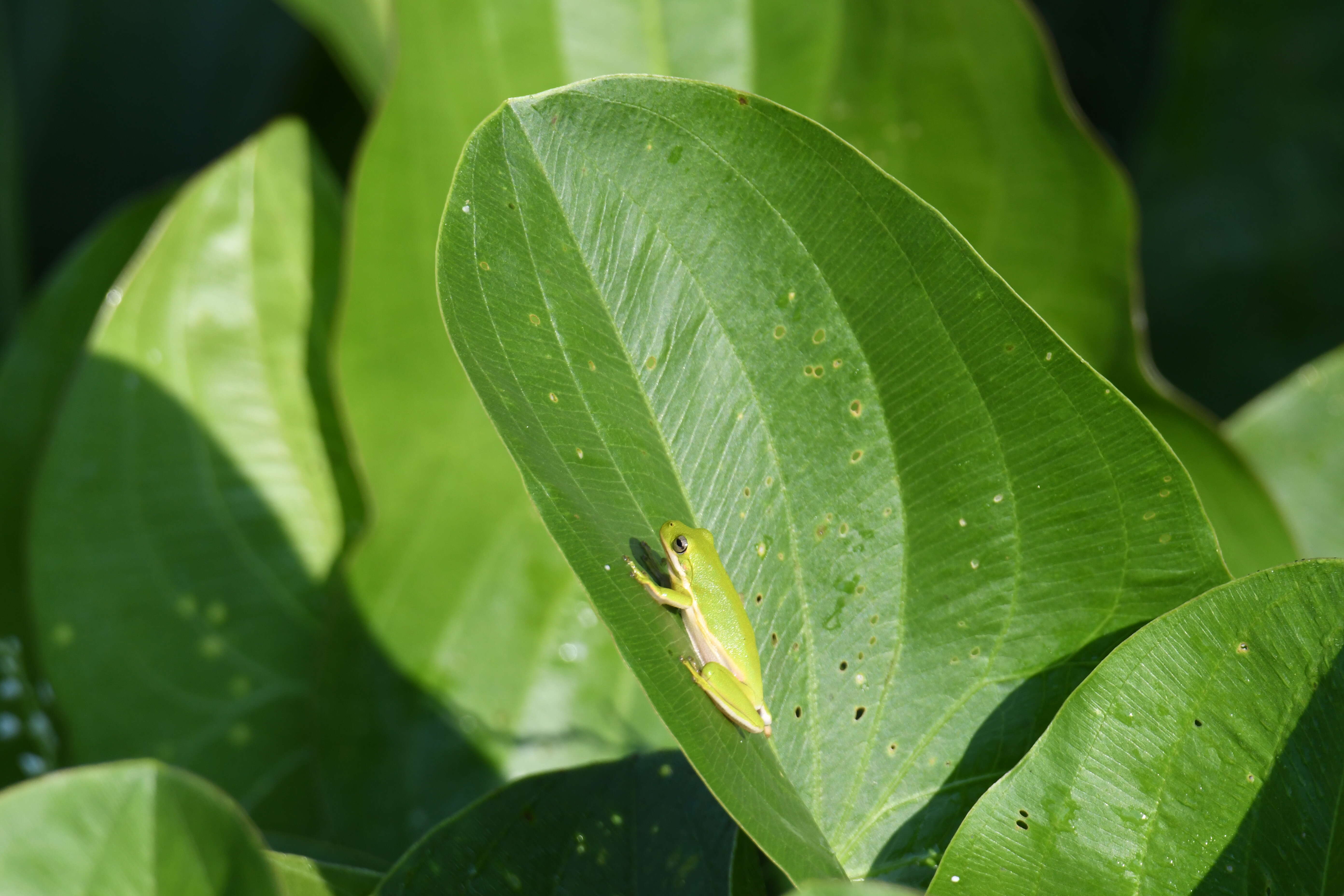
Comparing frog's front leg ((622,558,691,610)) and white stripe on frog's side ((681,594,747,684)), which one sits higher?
frog's front leg ((622,558,691,610))

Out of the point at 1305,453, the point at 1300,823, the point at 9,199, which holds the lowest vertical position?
the point at 1305,453

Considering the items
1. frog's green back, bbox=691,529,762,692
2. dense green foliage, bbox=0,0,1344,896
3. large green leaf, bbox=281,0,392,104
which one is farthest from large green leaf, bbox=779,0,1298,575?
frog's green back, bbox=691,529,762,692

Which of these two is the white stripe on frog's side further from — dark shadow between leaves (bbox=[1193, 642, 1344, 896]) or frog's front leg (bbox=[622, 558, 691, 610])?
dark shadow between leaves (bbox=[1193, 642, 1344, 896])

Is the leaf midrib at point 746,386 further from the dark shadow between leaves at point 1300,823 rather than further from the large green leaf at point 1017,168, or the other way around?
the large green leaf at point 1017,168

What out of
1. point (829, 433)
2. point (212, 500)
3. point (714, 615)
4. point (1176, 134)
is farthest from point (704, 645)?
point (1176, 134)

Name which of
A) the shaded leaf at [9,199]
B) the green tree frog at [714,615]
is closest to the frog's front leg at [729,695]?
the green tree frog at [714,615]

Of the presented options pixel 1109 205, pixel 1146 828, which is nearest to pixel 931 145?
pixel 1109 205

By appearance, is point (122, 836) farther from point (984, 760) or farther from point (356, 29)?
point (356, 29)
